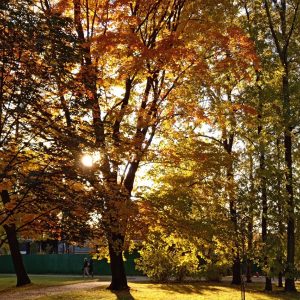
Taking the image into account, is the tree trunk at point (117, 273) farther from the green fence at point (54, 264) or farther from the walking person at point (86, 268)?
the green fence at point (54, 264)

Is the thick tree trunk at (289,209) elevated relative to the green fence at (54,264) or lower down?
elevated

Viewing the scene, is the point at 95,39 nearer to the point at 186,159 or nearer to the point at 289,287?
the point at 186,159

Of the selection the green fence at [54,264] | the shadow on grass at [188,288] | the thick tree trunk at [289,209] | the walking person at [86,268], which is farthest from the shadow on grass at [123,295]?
the green fence at [54,264]

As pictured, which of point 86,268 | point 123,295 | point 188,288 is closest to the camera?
point 123,295

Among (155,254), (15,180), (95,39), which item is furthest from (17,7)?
(155,254)

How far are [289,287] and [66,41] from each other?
17.7 meters

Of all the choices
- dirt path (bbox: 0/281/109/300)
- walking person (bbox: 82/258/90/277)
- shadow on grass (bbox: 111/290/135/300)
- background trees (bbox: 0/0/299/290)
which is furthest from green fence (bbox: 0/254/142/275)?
shadow on grass (bbox: 111/290/135/300)

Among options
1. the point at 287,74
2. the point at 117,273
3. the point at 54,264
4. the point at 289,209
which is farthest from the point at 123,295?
the point at 54,264

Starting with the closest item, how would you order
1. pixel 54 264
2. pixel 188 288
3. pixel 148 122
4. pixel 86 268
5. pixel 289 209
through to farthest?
1. pixel 148 122
2. pixel 289 209
3. pixel 188 288
4. pixel 86 268
5. pixel 54 264

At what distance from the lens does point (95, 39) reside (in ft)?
49.6

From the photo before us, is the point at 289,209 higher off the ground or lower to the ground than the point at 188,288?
higher

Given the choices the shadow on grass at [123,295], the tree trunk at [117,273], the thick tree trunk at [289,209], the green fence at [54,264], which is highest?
the thick tree trunk at [289,209]

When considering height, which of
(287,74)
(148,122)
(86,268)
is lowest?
(86,268)

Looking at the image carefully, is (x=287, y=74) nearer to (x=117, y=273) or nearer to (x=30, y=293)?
(x=117, y=273)
